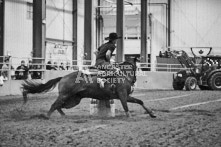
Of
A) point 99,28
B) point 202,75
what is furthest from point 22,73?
point 99,28

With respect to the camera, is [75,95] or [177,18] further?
[177,18]

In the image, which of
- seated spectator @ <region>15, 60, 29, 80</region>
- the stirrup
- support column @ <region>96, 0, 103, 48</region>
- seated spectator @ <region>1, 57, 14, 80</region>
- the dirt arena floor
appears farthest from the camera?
support column @ <region>96, 0, 103, 48</region>

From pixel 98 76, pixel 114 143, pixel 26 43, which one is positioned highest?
pixel 26 43

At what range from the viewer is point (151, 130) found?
6.73 meters

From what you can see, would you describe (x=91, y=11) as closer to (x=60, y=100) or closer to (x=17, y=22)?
(x=17, y=22)

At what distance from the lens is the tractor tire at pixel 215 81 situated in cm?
2025

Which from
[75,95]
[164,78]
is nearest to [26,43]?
[164,78]

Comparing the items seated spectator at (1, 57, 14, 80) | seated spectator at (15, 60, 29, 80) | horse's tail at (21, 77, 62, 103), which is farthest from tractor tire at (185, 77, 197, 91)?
horse's tail at (21, 77, 62, 103)

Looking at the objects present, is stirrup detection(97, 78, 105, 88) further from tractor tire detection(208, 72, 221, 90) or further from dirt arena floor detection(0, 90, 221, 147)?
tractor tire detection(208, 72, 221, 90)

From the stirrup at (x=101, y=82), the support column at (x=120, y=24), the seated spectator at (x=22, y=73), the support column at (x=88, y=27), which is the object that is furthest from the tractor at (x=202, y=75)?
Answer: the stirrup at (x=101, y=82)

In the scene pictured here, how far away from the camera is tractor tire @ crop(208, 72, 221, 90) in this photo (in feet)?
66.4

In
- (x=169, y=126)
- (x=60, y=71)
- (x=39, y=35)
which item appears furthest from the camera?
(x=39, y=35)

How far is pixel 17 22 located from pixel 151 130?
21.3 metres

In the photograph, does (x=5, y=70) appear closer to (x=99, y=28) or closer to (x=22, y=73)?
(x=22, y=73)
